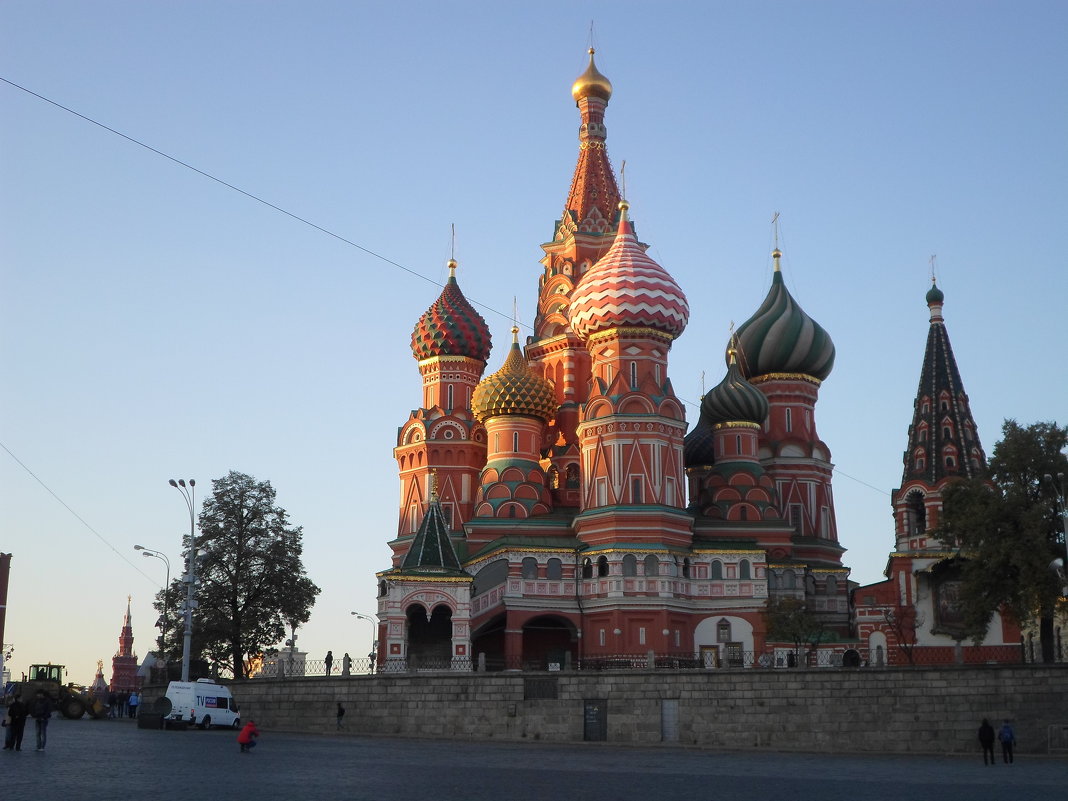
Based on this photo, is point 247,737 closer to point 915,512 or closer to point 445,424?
point 915,512

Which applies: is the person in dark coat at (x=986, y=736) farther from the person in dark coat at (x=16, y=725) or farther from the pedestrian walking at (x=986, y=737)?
the person in dark coat at (x=16, y=725)

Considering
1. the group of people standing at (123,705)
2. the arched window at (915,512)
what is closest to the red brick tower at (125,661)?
the group of people standing at (123,705)

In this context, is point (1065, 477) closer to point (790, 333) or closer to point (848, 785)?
point (848, 785)

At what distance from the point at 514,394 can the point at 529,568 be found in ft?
28.2

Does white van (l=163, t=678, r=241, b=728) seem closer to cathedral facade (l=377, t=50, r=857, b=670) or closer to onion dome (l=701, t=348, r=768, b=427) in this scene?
cathedral facade (l=377, t=50, r=857, b=670)

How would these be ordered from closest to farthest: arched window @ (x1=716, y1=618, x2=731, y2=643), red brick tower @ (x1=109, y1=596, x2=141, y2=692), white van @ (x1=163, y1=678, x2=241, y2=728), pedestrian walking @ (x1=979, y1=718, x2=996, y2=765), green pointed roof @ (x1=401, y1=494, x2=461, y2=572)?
Result: pedestrian walking @ (x1=979, y1=718, x2=996, y2=765) < white van @ (x1=163, y1=678, x2=241, y2=728) < green pointed roof @ (x1=401, y1=494, x2=461, y2=572) < arched window @ (x1=716, y1=618, x2=731, y2=643) < red brick tower @ (x1=109, y1=596, x2=141, y2=692)

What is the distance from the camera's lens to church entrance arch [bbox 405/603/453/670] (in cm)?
4456

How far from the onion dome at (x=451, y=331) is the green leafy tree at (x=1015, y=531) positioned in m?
26.5

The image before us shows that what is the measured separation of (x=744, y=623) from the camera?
48188 mm

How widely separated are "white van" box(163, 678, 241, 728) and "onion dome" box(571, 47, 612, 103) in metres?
36.7

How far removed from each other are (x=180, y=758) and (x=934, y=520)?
31.0 metres

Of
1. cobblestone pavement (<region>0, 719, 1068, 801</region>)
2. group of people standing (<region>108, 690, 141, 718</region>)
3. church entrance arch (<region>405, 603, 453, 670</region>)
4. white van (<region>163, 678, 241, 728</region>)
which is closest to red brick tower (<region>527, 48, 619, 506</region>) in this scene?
church entrance arch (<region>405, 603, 453, 670</region>)

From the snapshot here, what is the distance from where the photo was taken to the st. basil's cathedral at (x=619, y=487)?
46.9 meters

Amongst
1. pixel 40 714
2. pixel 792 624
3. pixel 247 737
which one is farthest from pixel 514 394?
pixel 40 714
